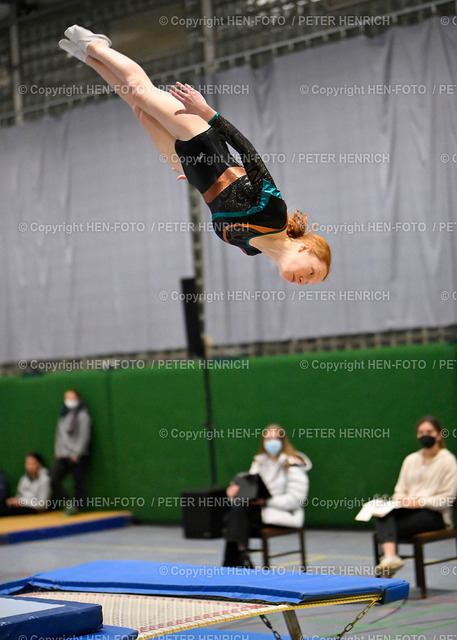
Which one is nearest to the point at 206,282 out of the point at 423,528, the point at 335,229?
the point at 335,229

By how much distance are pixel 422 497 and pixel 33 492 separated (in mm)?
5873

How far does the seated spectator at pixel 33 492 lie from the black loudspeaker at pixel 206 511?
11.7ft

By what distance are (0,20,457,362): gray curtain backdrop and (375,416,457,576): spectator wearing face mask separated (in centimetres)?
223

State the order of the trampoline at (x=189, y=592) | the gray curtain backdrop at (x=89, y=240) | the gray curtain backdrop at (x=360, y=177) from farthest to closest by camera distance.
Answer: the gray curtain backdrop at (x=89, y=240), the gray curtain backdrop at (x=360, y=177), the trampoline at (x=189, y=592)

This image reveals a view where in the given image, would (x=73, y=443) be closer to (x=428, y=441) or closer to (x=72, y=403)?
(x=72, y=403)

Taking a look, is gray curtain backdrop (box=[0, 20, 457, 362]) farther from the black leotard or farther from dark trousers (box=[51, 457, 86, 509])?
the black leotard

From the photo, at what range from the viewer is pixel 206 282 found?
34.1 feet

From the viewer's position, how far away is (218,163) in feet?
12.8

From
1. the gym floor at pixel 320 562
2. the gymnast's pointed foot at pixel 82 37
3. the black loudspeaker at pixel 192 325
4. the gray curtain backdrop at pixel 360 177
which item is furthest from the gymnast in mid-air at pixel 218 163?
the gray curtain backdrop at pixel 360 177

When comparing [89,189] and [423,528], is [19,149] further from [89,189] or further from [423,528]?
[423,528]

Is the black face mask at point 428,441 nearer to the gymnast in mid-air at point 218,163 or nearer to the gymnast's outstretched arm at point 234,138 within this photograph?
the gymnast in mid-air at point 218,163

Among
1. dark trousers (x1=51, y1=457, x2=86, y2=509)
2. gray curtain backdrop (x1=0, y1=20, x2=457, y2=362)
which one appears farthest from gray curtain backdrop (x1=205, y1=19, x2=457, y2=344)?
dark trousers (x1=51, y1=457, x2=86, y2=509)

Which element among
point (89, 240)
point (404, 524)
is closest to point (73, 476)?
point (89, 240)

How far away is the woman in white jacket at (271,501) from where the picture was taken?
6.77 metres
